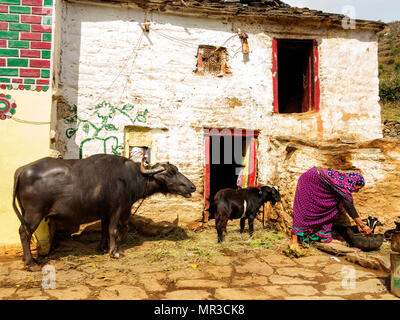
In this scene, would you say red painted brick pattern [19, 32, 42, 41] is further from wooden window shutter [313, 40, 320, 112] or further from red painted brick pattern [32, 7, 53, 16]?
wooden window shutter [313, 40, 320, 112]

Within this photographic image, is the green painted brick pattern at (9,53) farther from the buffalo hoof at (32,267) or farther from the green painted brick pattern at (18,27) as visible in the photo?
the buffalo hoof at (32,267)

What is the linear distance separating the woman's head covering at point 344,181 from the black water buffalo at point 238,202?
145 cm

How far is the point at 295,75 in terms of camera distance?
11.4 m

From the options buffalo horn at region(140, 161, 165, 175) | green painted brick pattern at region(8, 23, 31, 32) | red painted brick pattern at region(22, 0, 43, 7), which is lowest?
buffalo horn at region(140, 161, 165, 175)

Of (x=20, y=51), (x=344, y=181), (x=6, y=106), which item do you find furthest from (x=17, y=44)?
(x=344, y=181)

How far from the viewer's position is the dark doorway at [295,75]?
851cm

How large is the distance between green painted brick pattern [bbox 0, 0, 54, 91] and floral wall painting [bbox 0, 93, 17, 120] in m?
0.21

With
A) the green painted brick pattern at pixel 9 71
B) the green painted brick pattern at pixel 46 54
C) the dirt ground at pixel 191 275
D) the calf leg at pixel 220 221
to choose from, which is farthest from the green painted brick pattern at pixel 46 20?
the calf leg at pixel 220 221

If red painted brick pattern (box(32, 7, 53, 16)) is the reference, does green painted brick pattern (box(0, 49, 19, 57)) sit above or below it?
below

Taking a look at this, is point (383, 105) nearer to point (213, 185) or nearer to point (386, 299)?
point (213, 185)

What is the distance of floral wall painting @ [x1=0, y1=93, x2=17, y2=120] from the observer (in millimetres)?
5355

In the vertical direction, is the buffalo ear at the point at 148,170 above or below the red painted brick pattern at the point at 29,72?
below

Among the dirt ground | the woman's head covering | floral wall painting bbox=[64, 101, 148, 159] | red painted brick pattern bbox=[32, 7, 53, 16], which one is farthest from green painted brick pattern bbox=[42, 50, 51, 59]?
the woman's head covering

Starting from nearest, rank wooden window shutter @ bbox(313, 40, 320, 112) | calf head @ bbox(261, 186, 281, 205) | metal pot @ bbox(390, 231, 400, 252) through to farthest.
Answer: metal pot @ bbox(390, 231, 400, 252) < calf head @ bbox(261, 186, 281, 205) < wooden window shutter @ bbox(313, 40, 320, 112)
